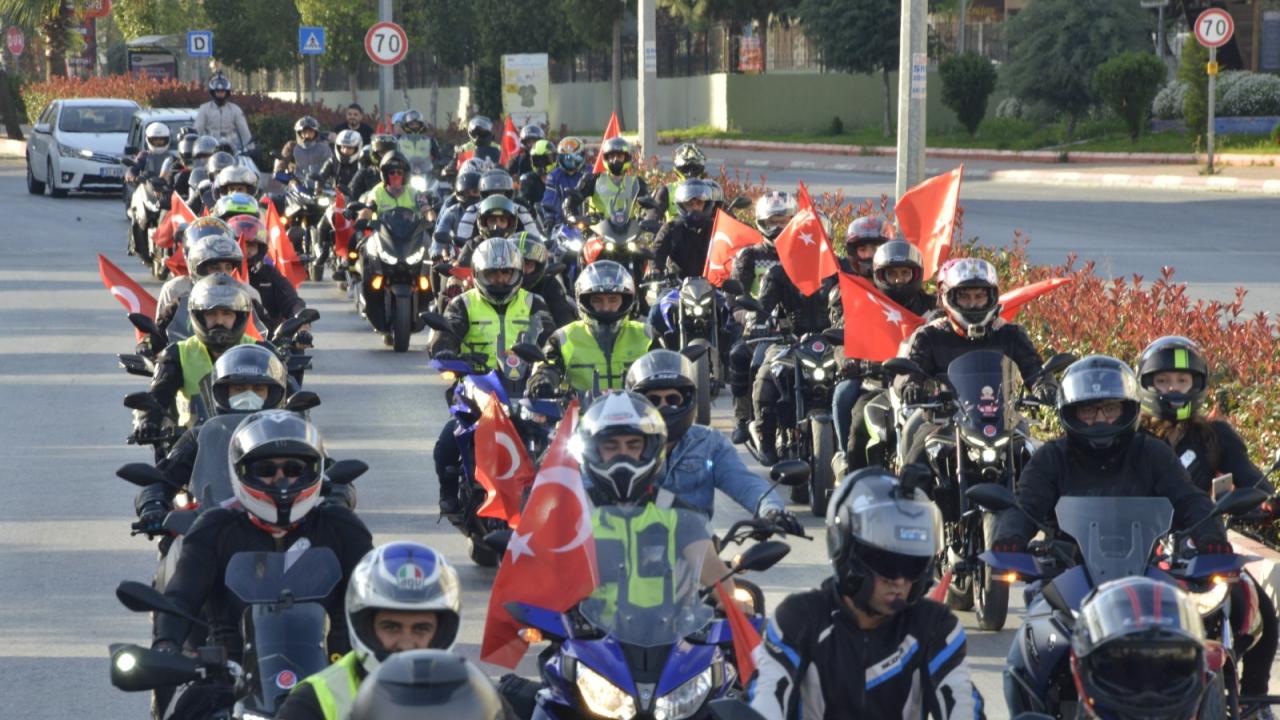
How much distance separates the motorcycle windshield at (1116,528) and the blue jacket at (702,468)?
1.51 meters

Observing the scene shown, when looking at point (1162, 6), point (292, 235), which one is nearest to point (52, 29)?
point (1162, 6)

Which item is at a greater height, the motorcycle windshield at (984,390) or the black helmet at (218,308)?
the black helmet at (218,308)

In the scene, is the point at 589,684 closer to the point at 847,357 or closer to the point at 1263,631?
the point at 1263,631

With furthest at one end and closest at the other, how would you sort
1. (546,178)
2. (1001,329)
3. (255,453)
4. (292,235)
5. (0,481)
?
(546,178), (292,235), (0,481), (1001,329), (255,453)

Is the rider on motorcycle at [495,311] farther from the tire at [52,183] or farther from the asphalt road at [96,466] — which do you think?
the tire at [52,183]

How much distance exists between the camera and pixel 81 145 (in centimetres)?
3962

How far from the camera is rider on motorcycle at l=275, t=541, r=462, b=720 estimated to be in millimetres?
5383

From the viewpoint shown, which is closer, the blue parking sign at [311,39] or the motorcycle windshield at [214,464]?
the motorcycle windshield at [214,464]

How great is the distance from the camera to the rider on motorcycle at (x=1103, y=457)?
780 centimetres

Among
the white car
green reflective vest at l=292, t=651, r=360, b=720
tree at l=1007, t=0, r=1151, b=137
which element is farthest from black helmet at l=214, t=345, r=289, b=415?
tree at l=1007, t=0, r=1151, b=137

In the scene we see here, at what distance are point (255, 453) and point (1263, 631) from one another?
3.56 meters

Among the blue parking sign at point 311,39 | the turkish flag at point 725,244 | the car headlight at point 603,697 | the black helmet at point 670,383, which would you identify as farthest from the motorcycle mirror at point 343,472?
the blue parking sign at point 311,39

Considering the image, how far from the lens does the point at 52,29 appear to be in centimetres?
6475

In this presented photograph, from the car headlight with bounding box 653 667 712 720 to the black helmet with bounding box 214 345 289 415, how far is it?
3.33 metres
